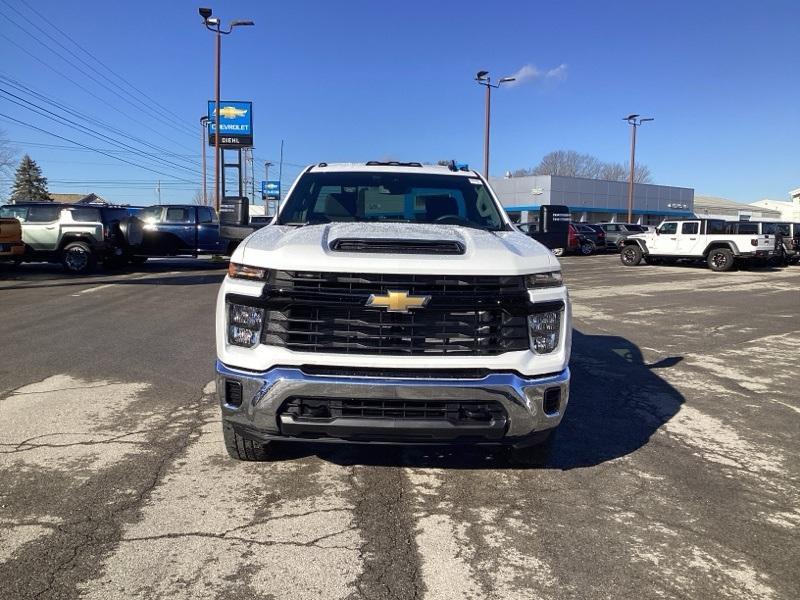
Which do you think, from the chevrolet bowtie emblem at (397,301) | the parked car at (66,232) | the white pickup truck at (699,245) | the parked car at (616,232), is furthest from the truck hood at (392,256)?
the parked car at (616,232)

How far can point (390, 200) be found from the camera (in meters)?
A: 5.04

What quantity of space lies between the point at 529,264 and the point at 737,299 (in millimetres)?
12526

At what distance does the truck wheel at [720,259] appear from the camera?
851 inches

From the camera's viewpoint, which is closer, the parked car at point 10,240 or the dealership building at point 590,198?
the parked car at point 10,240

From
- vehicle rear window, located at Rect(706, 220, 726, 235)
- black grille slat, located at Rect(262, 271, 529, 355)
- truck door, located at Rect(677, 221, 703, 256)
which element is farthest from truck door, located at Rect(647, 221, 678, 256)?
black grille slat, located at Rect(262, 271, 529, 355)

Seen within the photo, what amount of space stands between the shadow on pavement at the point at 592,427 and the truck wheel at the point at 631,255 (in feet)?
58.3

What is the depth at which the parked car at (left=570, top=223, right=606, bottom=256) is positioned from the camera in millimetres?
32156

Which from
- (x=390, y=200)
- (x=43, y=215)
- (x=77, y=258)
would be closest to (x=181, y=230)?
(x=77, y=258)

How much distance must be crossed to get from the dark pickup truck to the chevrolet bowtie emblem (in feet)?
56.4

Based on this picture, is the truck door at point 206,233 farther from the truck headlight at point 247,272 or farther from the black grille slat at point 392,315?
the black grille slat at point 392,315

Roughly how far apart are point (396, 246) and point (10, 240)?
1506 centimetres

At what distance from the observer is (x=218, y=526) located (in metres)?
3.23

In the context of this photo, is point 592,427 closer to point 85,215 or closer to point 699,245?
point 85,215

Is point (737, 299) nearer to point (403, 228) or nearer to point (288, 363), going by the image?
point (403, 228)
